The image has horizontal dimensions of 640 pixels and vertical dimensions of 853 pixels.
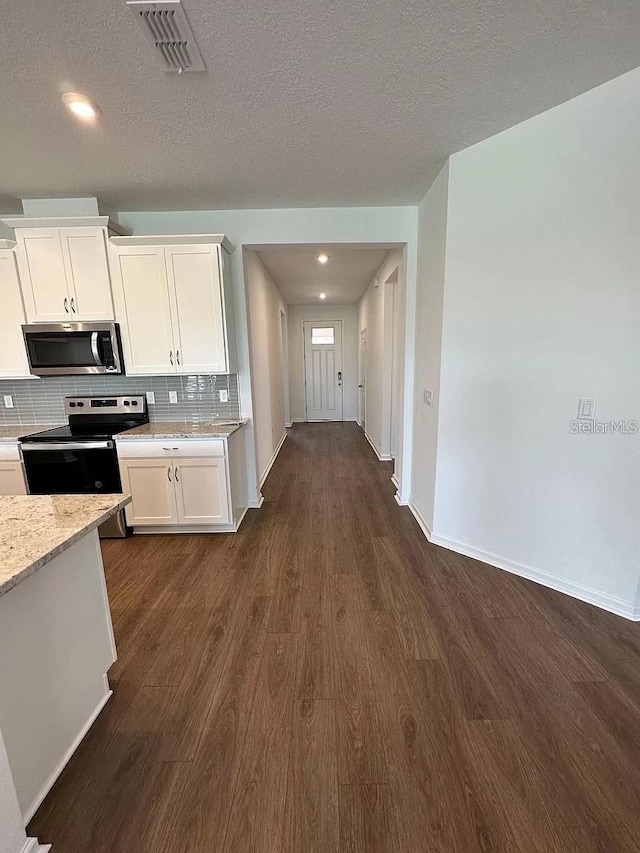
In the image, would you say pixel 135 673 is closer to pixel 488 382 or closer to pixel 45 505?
pixel 45 505

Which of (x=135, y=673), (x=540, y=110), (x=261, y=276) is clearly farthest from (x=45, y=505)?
(x=261, y=276)

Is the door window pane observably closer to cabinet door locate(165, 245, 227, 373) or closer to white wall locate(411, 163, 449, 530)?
white wall locate(411, 163, 449, 530)

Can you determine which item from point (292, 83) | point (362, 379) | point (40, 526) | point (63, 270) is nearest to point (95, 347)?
point (63, 270)

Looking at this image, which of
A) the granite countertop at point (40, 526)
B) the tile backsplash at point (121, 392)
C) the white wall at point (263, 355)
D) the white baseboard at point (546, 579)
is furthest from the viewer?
the white wall at point (263, 355)

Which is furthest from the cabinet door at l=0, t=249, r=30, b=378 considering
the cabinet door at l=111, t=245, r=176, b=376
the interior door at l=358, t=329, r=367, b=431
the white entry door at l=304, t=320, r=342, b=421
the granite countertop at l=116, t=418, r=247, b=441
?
the white entry door at l=304, t=320, r=342, b=421

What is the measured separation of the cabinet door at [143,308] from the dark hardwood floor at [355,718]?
1.70 m

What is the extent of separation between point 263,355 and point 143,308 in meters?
1.65

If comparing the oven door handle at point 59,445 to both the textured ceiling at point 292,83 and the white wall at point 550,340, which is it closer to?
the textured ceiling at point 292,83

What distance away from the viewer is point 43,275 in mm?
2820

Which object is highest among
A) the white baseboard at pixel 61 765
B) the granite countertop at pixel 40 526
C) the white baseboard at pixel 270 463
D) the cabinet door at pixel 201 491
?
the granite countertop at pixel 40 526

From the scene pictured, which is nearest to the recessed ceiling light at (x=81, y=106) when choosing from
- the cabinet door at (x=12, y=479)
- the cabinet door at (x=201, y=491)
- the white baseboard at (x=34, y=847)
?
the cabinet door at (x=201, y=491)

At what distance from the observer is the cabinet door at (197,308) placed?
2.86m

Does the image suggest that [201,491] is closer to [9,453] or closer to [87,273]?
[9,453]

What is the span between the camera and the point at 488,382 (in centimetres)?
240
